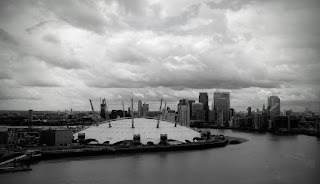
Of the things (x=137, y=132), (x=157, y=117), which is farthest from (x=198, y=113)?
(x=137, y=132)

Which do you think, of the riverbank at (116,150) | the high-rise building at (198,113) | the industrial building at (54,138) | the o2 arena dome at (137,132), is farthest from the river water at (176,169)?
the high-rise building at (198,113)

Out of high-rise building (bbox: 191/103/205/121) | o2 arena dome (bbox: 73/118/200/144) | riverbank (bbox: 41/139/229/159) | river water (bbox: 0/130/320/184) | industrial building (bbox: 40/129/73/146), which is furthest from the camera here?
high-rise building (bbox: 191/103/205/121)

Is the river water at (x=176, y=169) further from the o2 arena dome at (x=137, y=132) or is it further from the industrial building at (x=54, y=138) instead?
the industrial building at (x=54, y=138)

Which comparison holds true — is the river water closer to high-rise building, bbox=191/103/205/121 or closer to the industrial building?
the industrial building

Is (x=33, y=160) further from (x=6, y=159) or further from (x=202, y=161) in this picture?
(x=202, y=161)

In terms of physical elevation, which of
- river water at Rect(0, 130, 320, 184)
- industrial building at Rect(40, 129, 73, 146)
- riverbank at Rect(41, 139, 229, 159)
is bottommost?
river water at Rect(0, 130, 320, 184)

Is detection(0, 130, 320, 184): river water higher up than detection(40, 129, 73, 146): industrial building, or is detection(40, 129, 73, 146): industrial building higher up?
detection(40, 129, 73, 146): industrial building

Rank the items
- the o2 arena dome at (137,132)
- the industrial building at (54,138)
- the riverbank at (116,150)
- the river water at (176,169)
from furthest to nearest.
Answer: the o2 arena dome at (137,132), the industrial building at (54,138), the riverbank at (116,150), the river water at (176,169)

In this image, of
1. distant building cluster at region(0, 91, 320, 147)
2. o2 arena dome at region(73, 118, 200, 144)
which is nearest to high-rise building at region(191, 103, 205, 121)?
distant building cluster at region(0, 91, 320, 147)
